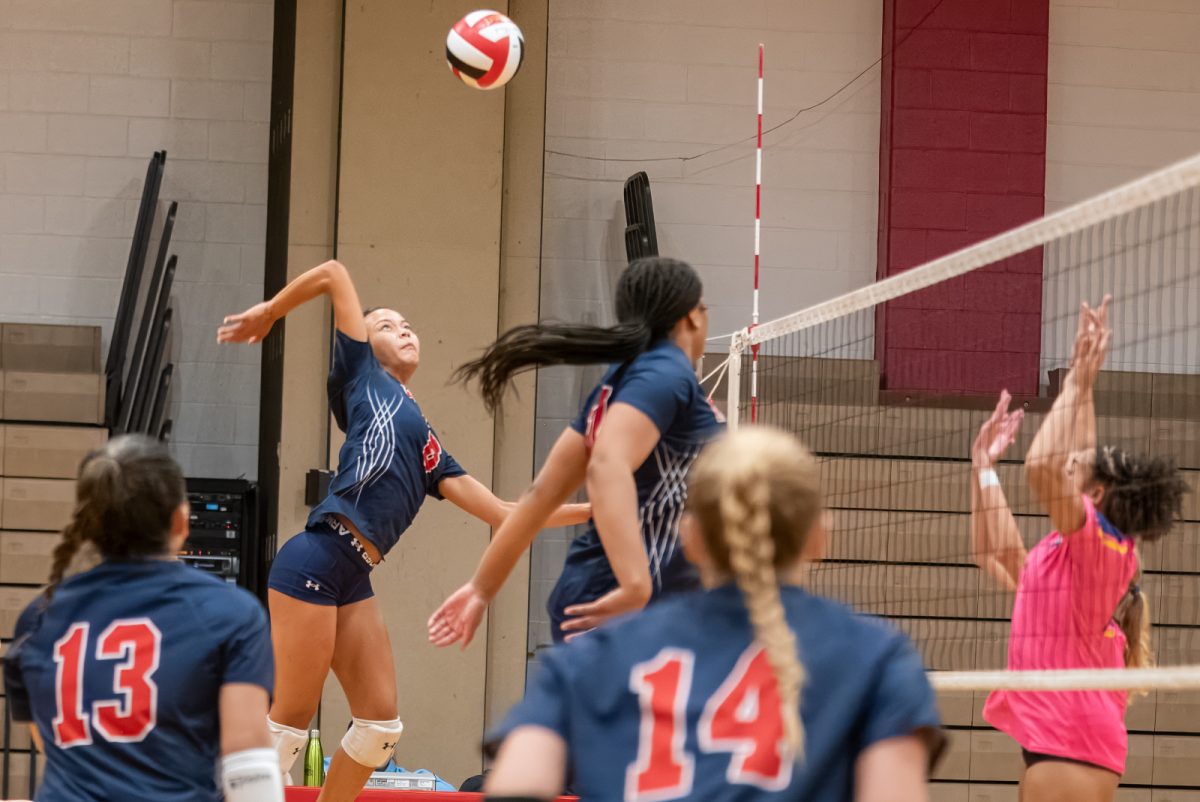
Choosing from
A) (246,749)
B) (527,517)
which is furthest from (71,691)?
(527,517)

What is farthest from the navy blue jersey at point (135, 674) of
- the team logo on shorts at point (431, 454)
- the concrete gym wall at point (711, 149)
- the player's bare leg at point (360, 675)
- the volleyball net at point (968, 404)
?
the concrete gym wall at point (711, 149)

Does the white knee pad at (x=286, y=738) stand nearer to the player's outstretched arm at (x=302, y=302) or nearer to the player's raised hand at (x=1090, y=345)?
the player's outstretched arm at (x=302, y=302)

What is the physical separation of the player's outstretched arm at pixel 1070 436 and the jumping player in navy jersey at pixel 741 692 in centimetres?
185

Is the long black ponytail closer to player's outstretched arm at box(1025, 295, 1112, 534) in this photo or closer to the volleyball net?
player's outstretched arm at box(1025, 295, 1112, 534)

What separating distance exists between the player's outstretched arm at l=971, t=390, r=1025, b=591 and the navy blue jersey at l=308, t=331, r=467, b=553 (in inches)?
67.1

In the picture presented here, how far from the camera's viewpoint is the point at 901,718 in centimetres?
158

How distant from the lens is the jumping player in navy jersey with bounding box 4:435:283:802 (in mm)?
2287

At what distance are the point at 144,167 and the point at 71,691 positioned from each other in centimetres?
648

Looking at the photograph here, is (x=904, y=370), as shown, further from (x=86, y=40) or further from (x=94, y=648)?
(x=94, y=648)

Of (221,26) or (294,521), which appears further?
(221,26)

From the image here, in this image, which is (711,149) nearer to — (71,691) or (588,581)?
(588,581)

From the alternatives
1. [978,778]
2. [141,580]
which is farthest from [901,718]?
[978,778]

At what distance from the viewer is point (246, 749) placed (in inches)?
89.8

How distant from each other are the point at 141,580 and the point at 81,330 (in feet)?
19.6
